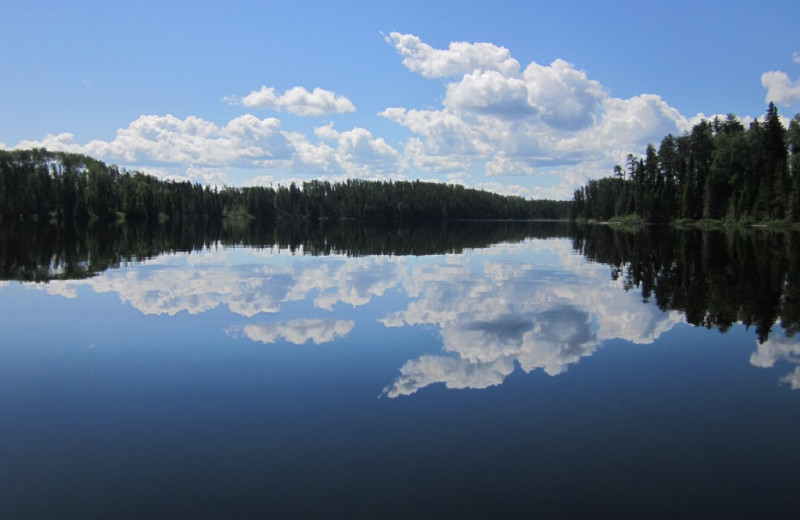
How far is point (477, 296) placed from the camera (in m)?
23.3

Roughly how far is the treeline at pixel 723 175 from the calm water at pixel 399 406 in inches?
3319

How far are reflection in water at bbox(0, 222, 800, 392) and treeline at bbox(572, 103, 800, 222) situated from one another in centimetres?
5997

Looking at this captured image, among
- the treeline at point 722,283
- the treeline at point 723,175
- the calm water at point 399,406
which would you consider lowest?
the calm water at point 399,406

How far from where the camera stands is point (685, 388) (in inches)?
450

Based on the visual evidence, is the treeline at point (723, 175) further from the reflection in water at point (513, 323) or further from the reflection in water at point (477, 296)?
the reflection in water at point (513, 323)

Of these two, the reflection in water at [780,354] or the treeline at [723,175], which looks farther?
the treeline at [723,175]

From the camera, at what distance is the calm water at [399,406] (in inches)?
278

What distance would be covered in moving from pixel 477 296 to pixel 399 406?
1366 centimetres

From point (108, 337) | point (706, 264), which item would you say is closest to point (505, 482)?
point (108, 337)

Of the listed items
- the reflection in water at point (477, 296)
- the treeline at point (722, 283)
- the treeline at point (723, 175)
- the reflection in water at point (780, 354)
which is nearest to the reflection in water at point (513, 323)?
the reflection in water at point (477, 296)

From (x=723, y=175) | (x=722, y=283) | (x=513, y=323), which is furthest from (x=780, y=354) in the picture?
(x=723, y=175)

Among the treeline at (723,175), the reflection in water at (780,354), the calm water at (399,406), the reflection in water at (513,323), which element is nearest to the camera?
the calm water at (399,406)

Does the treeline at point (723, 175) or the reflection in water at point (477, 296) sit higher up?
the treeline at point (723, 175)

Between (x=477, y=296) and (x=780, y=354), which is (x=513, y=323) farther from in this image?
(x=780, y=354)
